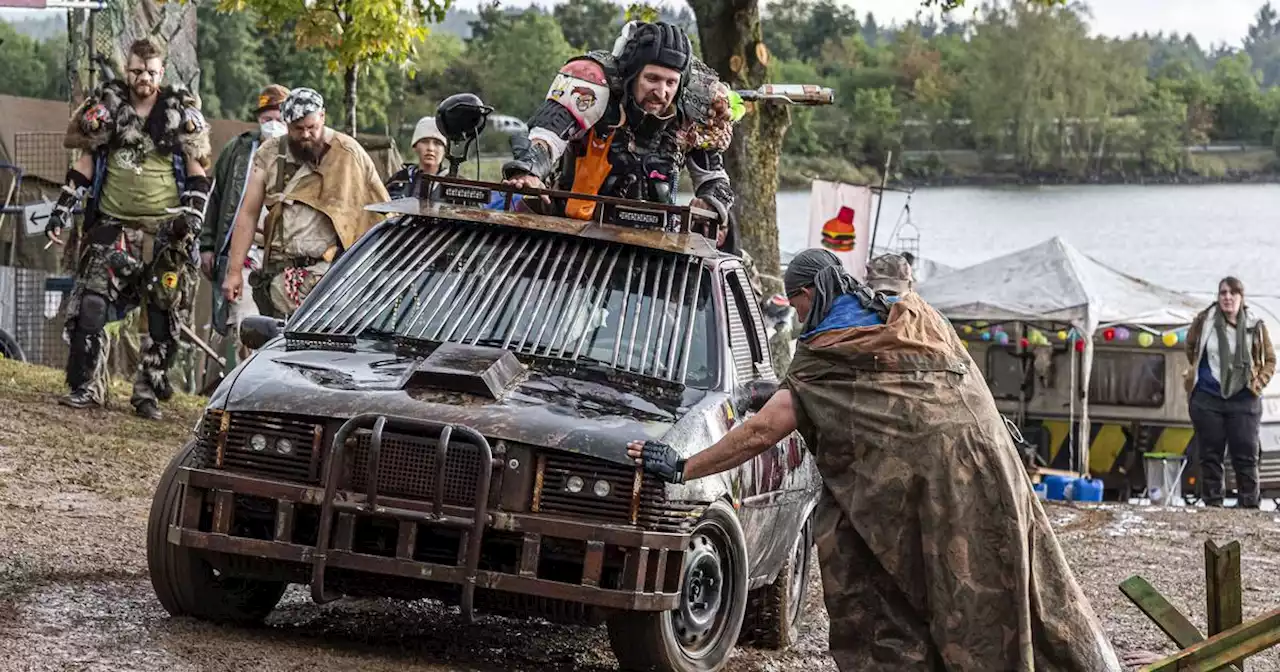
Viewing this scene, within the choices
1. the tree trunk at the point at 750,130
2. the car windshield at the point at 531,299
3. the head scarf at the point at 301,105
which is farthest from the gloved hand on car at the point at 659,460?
the tree trunk at the point at 750,130

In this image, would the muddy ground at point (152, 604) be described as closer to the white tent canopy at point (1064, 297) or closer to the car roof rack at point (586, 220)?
the car roof rack at point (586, 220)

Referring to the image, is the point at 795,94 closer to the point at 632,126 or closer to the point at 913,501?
the point at 632,126

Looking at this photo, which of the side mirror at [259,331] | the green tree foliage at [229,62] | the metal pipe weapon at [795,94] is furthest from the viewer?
the green tree foliage at [229,62]

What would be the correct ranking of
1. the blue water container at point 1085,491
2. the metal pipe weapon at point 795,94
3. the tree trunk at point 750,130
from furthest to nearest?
the blue water container at point 1085,491 → the tree trunk at point 750,130 → the metal pipe weapon at point 795,94

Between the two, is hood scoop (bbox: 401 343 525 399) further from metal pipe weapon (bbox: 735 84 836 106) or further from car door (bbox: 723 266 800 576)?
metal pipe weapon (bbox: 735 84 836 106)

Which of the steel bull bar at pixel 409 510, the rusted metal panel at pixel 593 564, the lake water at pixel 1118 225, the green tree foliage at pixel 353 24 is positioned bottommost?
the lake water at pixel 1118 225

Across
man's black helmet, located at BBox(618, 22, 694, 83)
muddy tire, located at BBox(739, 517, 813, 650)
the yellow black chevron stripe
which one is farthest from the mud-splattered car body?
the yellow black chevron stripe

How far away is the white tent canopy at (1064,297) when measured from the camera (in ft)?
94.2

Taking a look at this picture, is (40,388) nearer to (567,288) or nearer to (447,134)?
(447,134)

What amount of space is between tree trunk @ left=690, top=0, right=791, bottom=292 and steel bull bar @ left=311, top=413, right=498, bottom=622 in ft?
39.4

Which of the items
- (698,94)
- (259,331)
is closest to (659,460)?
(259,331)

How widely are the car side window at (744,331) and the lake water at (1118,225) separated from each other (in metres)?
43.3

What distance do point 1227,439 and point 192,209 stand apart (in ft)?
35.9

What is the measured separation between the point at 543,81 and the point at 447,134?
5976 cm
